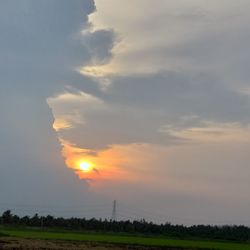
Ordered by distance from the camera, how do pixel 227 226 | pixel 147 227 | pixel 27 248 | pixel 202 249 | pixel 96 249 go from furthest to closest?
pixel 227 226, pixel 147 227, pixel 202 249, pixel 96 249, pixel 27 248

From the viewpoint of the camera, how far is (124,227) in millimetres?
82562

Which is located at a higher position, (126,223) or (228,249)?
(126,223)

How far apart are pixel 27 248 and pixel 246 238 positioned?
5266cm

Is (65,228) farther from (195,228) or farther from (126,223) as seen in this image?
(195,228)

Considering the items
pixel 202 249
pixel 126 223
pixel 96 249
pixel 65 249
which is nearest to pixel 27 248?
pixel 65 249

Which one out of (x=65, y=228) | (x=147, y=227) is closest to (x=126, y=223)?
(x=147, y=227)

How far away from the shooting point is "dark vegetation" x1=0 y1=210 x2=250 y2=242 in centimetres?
7894

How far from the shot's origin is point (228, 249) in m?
43.6

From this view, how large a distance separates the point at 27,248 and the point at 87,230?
49.8 metres

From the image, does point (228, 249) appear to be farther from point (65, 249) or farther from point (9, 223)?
point (9, 223)

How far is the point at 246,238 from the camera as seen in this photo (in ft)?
254

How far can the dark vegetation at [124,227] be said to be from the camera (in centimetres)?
7894

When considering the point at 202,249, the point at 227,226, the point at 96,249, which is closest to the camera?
the point at 96,249

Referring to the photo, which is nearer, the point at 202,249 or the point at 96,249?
the point at 96,249
